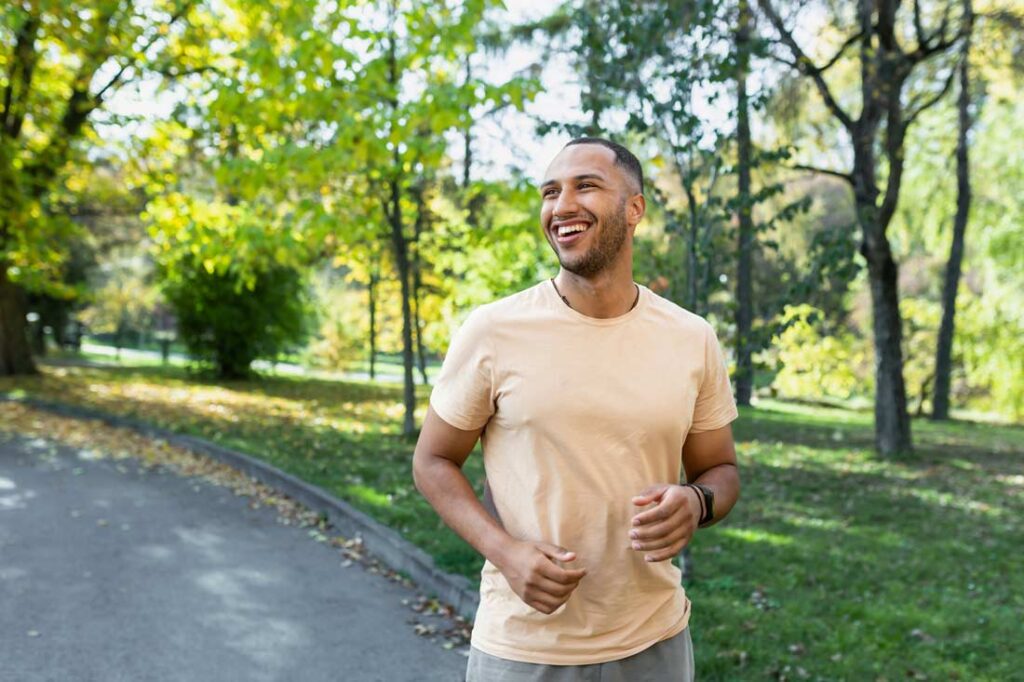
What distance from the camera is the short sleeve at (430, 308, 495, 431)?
7.07 feet

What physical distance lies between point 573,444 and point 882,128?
1397cm

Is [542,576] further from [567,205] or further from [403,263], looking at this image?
[403,263]

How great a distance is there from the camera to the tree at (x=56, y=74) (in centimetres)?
1742

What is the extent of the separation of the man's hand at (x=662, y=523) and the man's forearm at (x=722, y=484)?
230mm

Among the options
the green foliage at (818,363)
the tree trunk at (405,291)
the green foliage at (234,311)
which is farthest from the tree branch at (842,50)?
the green foliage at (234,311)

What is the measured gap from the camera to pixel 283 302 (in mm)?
25000

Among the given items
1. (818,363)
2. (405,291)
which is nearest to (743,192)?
(405,291)

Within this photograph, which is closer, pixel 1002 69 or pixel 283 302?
pixel 1002 69

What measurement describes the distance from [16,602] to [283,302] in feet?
63.2

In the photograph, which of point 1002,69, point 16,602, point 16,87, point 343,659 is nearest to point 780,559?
point 343,659

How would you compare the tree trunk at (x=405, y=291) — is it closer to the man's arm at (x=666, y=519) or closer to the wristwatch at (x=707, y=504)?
the wristwatch at (x=707, y=504)

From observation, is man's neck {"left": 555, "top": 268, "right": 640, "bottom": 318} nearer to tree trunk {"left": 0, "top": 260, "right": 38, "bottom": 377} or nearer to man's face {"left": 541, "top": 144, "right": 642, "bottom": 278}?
man's face {"left": 541, "top": 144, "right": 642, "bottom": 278}

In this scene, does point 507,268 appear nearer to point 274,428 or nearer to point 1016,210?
point 274,428

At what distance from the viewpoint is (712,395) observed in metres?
2.35
